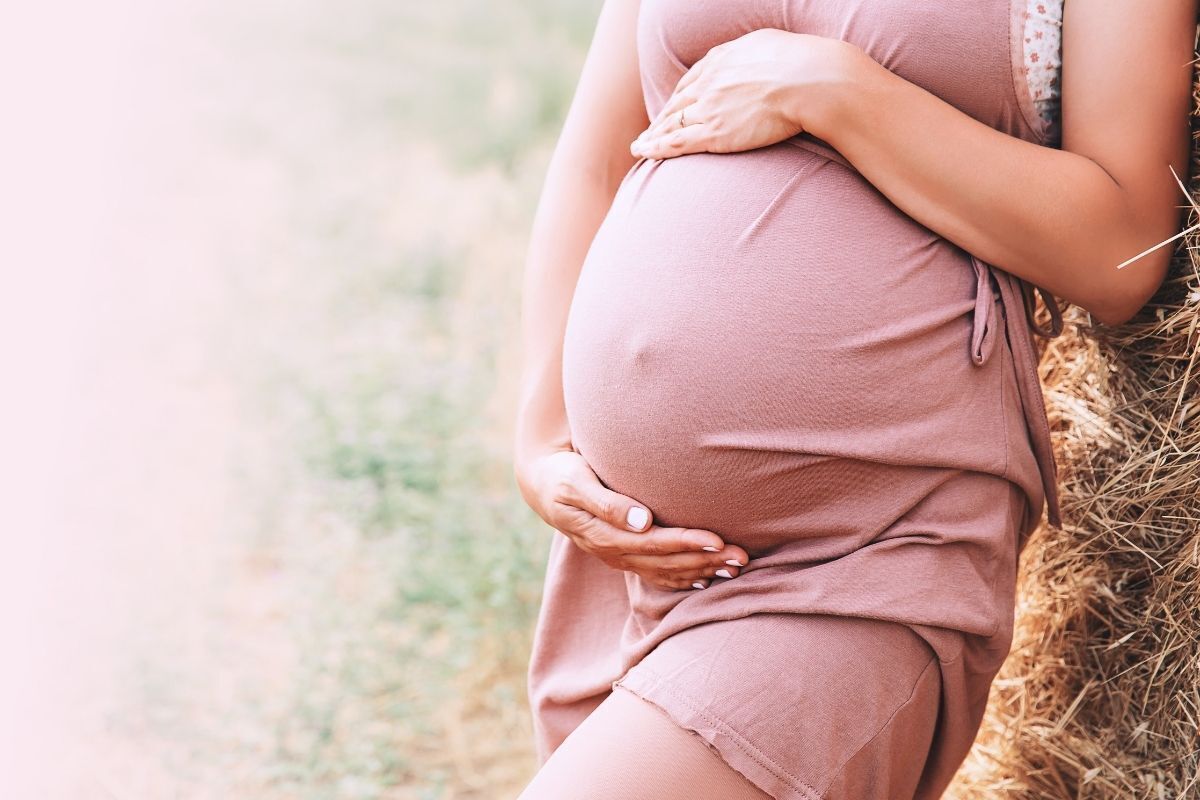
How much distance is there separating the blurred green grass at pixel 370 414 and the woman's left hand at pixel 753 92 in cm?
169

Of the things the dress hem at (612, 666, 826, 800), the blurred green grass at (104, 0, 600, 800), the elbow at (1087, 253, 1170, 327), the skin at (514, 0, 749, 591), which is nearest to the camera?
the dress hem at (612, 666, 826, 800)

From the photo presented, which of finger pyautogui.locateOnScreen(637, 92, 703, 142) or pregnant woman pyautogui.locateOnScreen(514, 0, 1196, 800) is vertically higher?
finger pyautogui.locateOnScreen(637, 92, 703, 142)

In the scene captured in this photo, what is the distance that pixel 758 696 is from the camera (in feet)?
3.29

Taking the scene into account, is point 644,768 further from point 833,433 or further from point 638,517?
point 833,433

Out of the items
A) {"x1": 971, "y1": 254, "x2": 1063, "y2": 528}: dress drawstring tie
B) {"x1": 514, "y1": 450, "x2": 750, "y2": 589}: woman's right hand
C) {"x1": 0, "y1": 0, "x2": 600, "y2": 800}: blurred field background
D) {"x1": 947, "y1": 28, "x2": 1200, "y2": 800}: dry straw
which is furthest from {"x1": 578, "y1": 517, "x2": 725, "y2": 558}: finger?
{"x1": 0, "y1": 0, "x2": 600, "y2": 800}: blurred field background

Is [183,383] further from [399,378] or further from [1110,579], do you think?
[1110,579]

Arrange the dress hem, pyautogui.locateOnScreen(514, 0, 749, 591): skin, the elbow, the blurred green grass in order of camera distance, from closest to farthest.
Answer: the dress hem → the elbow → pyautogui.locateOnScreen(514, 0, 749, 591): skin → the blurred green grass

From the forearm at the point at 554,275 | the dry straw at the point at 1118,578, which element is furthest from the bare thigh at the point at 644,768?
the dry straw at the point at 1118,578

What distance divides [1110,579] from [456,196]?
3858 millimetres

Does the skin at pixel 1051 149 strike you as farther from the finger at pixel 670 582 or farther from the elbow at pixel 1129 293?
the finger at pixel 670 582

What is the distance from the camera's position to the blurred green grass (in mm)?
2477

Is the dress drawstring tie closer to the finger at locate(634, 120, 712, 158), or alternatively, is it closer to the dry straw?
the dry straw

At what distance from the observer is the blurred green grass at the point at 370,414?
2477mm

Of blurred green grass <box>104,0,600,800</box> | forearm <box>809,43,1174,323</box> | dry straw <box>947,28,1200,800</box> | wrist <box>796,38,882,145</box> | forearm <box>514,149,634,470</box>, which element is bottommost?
blurred green grass <box>104,0,600,800</box>
